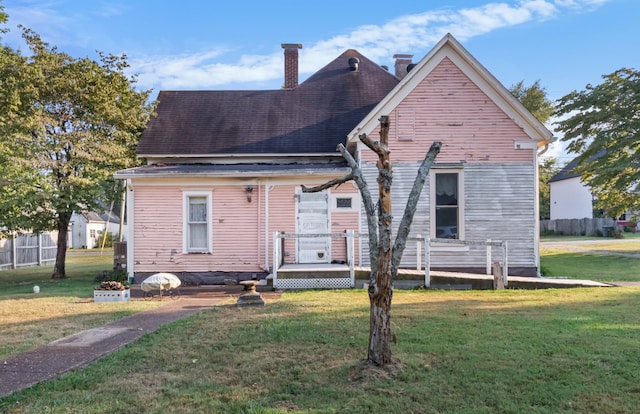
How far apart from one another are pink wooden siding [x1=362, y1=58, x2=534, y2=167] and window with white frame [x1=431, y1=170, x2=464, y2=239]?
1.77 feet

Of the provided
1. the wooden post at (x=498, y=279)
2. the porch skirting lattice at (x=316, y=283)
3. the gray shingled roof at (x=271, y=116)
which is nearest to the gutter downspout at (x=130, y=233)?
the gray shingled roof at (x=271, y=116)

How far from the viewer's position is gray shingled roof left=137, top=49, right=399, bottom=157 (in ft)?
53.0

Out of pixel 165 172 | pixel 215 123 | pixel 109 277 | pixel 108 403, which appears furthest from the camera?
pixel 215 123

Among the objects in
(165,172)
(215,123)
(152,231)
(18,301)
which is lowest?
(18,301)

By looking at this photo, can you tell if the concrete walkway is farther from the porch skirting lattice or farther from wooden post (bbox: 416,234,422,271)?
wooden post (bbox: 416,234,422,271)

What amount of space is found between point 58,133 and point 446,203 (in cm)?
1304

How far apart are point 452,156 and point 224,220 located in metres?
7.12

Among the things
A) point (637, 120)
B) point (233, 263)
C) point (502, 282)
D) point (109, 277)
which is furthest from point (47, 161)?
point (637, 120)

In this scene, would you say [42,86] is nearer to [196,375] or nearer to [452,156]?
[452,156]

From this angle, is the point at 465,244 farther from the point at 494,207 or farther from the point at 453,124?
the point at 453,124

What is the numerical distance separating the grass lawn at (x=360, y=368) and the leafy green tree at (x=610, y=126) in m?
11.9

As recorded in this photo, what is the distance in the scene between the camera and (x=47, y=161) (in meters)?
15.7

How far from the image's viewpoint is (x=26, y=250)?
25.8 m

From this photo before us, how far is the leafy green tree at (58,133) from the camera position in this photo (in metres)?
15.3
